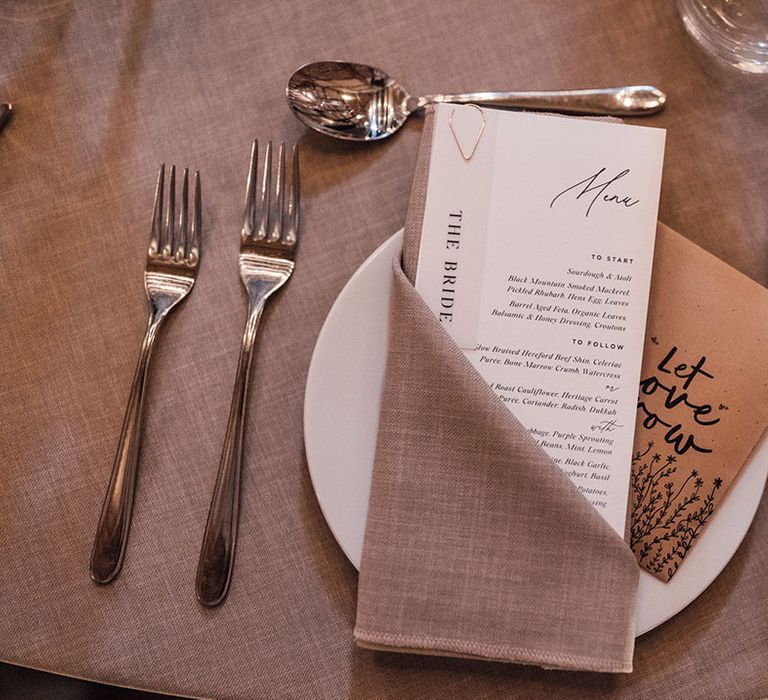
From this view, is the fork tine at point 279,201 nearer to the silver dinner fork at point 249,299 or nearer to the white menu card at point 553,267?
the silver dinner fork at point 249,299

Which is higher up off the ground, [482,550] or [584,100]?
[584,100]

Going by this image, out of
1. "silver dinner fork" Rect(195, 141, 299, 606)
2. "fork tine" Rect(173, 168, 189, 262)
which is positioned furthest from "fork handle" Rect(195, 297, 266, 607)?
"fork tine" Rect(173, 168, 189, 262)

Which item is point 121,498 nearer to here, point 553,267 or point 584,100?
point 553,267

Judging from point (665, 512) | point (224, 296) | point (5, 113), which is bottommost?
point (665, 512)

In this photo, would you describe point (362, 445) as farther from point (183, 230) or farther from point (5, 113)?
point (5, 113)

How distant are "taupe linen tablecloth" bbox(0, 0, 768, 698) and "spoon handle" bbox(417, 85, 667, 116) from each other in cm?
2

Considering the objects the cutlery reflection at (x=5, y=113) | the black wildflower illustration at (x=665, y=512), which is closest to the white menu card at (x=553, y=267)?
the black wildflower illustration at (x=665, y=512)

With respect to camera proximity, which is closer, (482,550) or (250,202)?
(482,550)

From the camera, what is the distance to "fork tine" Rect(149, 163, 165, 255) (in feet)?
2.00

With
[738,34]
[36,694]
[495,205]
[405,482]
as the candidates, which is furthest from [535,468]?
[36,694]

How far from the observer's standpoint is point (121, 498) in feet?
1.86

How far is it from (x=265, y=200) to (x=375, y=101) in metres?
0.12

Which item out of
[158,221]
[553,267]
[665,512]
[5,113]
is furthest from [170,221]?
[665,512]

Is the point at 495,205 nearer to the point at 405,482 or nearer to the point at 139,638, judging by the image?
the point at 405,482
